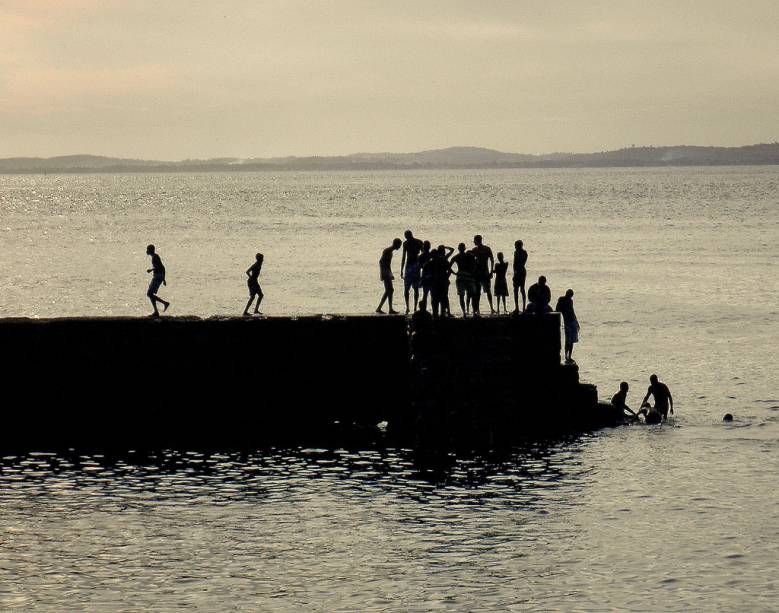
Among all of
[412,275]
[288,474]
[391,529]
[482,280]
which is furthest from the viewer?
[412,275]

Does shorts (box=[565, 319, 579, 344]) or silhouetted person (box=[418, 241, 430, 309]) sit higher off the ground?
silhouetted person (box=[418, 241, 430, 309])

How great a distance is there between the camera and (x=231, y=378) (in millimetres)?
30734

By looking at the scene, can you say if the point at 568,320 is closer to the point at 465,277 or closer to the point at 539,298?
the point at 539,298

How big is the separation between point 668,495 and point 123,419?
13.3m

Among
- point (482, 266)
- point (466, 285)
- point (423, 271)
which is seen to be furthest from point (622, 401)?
point (423, 271)

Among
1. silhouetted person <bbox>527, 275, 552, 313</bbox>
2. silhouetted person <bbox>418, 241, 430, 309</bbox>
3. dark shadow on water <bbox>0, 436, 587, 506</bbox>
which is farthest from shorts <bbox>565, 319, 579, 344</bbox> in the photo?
silhouetted person <bbox>418, 241, 430, 309</bbox>

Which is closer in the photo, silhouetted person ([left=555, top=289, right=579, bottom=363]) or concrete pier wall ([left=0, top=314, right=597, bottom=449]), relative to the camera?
concrete pier wall ([left=0, top=314, right=597, bottom=449])

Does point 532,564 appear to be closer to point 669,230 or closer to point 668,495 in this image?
point 668,495

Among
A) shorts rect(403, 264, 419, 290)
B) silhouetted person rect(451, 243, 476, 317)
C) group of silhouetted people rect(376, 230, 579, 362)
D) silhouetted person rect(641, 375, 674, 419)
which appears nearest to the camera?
group of silhouetted people rect(376, 230, 579, 362)

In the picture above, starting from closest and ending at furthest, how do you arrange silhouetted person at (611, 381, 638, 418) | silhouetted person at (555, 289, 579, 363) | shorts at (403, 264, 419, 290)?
shorts at (403, 264, 419, 290)
silhouetted person at (555, 289, 579, 363)
silhouetted person at (611, 381, 638, 418)

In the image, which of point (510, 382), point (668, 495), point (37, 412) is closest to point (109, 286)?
point (37, 412)

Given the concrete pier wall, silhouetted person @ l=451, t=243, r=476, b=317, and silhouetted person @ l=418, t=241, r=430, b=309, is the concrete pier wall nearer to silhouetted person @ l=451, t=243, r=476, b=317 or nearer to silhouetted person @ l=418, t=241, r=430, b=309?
silhouetted person @ l=418, t=241, r=430, b=309

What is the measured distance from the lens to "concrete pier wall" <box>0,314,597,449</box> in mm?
30281

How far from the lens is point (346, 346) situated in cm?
3081
